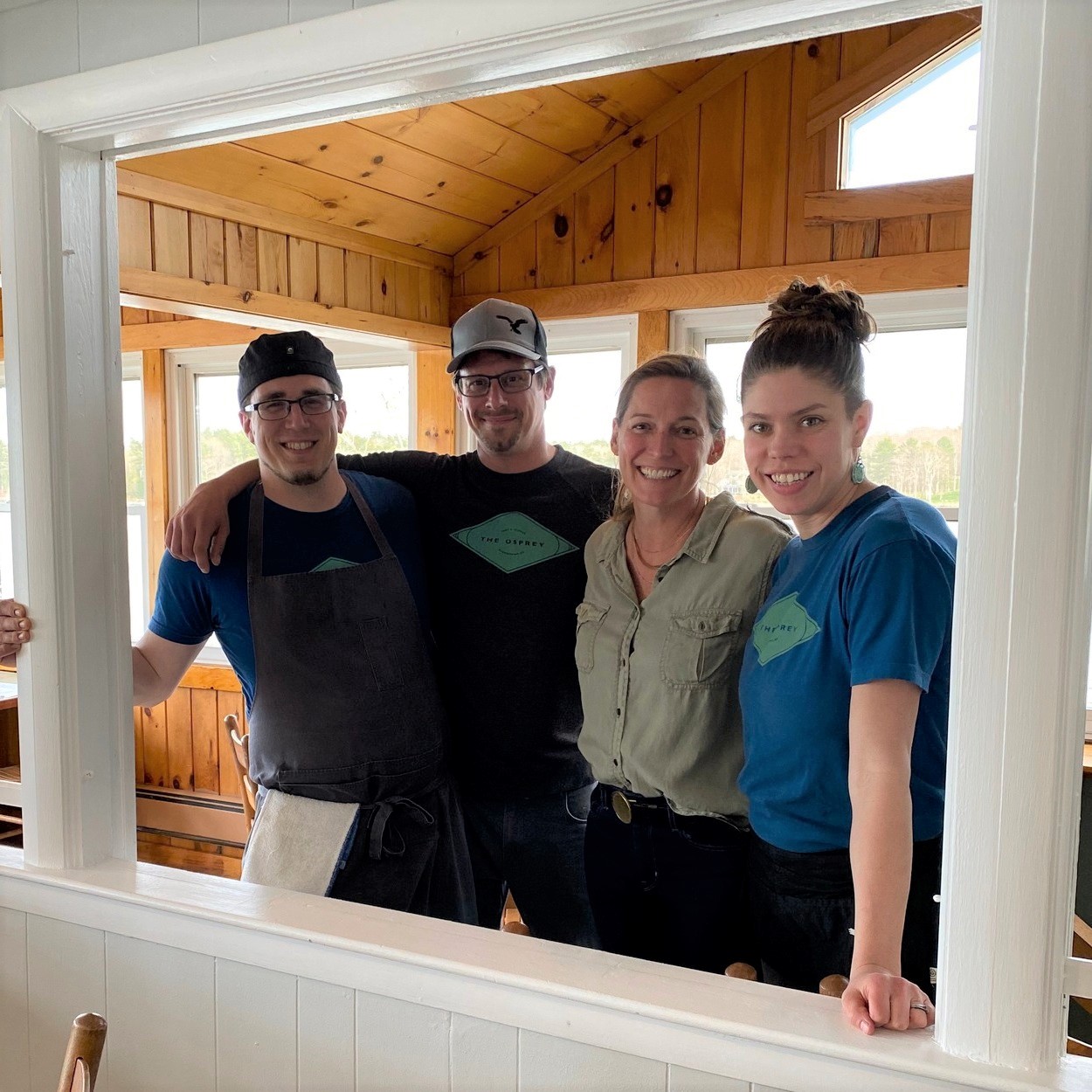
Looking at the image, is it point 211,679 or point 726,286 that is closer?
point 726,286

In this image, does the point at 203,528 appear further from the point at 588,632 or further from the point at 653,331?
the point at 653,331

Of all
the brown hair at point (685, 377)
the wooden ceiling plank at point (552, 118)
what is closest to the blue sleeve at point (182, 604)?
the brown hair at point (685, 377)

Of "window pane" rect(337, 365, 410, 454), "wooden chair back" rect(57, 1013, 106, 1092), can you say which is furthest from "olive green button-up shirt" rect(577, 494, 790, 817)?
"window pane" rect(337, 365, 410, 454)

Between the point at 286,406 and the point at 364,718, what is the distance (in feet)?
1.83

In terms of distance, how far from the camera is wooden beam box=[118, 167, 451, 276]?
2725 millimetres

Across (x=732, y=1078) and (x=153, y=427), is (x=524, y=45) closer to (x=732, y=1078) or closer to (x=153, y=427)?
(x=732, y=1078)

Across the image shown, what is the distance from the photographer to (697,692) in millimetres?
1431

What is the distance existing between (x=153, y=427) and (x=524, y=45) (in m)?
3.76

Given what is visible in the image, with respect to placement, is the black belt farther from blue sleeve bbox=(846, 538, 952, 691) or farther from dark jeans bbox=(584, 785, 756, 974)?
blue sleeve bbox=(846, 538, 952, 691)

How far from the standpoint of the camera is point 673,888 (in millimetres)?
1464

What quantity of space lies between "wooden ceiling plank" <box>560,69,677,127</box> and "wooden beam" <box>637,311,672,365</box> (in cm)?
65

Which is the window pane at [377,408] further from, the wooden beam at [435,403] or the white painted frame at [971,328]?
the white painted frame at [971,328]

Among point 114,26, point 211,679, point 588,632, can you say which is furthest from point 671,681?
point 211,679

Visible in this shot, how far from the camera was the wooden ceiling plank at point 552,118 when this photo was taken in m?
2.97
